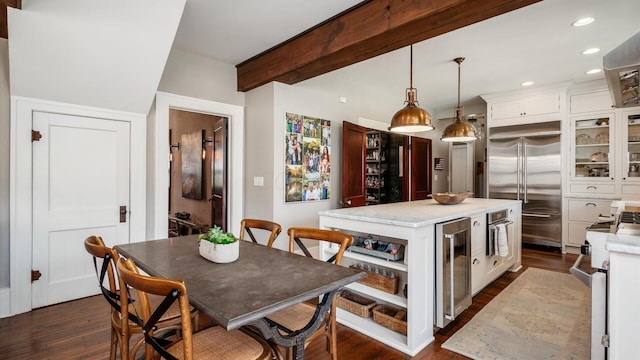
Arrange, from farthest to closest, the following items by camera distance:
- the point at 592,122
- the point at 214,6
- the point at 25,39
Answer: the point at 592,122, the point at 214,6, the point at 25,39

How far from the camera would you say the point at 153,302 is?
1777mm

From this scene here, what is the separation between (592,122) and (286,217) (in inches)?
190

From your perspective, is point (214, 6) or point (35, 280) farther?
point (35, 280)

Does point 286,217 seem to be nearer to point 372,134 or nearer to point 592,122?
point 372,134

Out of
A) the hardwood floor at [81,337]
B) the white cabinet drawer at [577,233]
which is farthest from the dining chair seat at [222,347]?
the white cabinet drawer at [577,233]

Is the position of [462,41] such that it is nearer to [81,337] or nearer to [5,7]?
[5,7]

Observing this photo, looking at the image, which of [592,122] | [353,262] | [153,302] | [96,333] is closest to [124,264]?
[153,302]

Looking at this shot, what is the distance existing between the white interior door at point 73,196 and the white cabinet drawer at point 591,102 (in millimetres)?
6172

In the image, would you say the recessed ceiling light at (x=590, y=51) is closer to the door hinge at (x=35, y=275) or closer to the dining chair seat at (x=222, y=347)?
the dining chair seat at (x=222, y=347)

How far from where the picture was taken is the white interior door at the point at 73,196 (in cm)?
284

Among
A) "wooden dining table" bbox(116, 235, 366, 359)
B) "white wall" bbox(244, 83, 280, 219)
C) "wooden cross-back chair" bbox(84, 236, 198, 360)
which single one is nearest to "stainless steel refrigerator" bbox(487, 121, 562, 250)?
"white wall" bbox(244, 83, 280, 219)

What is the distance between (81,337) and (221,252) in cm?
167

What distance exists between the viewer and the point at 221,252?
63.5 inches

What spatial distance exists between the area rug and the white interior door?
330 cm
